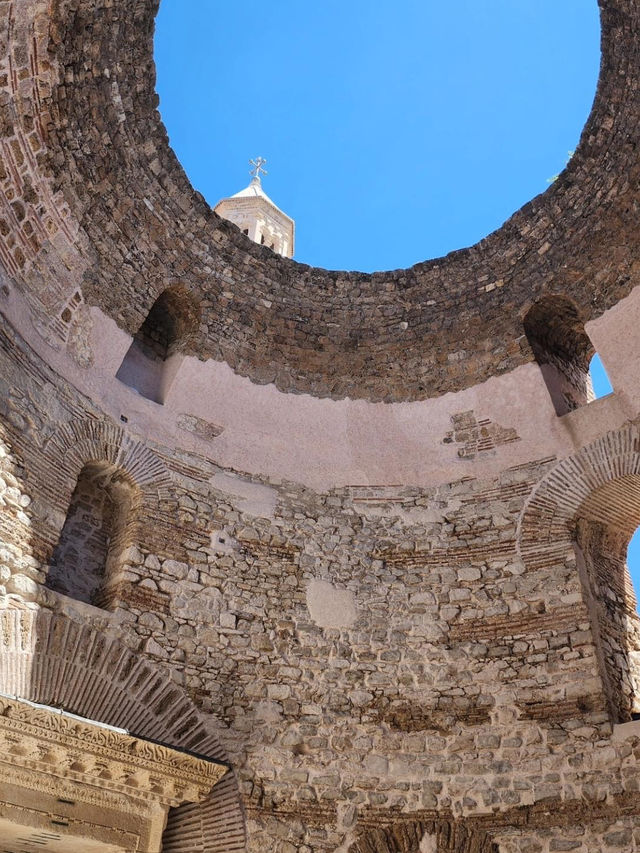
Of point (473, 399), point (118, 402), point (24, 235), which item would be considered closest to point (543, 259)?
point (473, 399)

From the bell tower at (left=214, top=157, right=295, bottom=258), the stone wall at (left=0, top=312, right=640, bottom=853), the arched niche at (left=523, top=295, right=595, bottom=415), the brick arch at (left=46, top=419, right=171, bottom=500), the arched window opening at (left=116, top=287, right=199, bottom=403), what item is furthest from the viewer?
the bell tower at (left=214, top=157, right=295, bottom=258)

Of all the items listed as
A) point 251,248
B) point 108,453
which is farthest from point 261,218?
point 108,453

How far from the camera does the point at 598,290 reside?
Result: 24.1ft

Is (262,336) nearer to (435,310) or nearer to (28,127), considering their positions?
(435,310)

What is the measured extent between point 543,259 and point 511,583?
3.30 meters

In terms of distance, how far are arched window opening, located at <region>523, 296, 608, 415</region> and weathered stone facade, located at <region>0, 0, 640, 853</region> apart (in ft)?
0.12

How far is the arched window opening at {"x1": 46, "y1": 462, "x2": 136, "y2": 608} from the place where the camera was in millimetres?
5707

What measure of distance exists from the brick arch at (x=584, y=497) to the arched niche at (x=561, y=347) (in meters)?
0.91

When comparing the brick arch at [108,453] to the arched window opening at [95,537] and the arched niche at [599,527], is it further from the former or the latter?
the arched niche at [599,527]

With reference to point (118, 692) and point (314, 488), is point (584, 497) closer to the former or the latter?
point (314, 488)

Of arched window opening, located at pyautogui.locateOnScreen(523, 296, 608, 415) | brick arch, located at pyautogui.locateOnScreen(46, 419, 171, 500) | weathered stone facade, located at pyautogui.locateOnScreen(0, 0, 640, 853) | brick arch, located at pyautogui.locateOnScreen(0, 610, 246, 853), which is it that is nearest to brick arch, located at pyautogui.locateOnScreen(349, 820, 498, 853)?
weathered stone facade, located at pyautogui.locateOnScreen(0, 0, 640, 853)

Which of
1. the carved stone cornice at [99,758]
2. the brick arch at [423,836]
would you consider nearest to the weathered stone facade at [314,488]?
the brick arch at [423,836]

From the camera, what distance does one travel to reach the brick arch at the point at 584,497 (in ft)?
21.1

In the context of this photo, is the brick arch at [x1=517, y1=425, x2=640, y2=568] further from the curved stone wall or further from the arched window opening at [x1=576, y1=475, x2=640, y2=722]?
the curved stone wall
